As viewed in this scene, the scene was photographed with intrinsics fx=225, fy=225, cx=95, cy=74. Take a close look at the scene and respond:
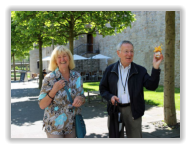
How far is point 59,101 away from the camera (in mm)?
2875

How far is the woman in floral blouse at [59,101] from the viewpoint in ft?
9.37

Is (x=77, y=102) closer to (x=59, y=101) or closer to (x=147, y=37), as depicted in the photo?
(x=59, y=101)

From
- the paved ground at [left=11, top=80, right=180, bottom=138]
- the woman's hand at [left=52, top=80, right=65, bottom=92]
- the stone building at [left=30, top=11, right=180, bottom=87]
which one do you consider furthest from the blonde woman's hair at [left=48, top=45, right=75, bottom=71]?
the stone building at [left=30, top=11, right=180, bottom=87]

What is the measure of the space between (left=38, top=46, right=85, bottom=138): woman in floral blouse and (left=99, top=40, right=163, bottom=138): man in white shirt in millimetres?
527

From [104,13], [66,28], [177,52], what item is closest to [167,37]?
[104,13]

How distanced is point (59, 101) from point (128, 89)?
96cm

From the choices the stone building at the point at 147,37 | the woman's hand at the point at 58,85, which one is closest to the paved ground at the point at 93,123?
the woman's hand at the point at 58,85

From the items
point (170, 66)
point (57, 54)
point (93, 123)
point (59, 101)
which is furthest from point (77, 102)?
point (93, 123)

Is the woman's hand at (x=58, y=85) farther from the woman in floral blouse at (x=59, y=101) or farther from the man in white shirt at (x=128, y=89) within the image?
the man in white shirt at (x=128, y=89)

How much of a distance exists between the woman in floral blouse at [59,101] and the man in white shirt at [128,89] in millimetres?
527
